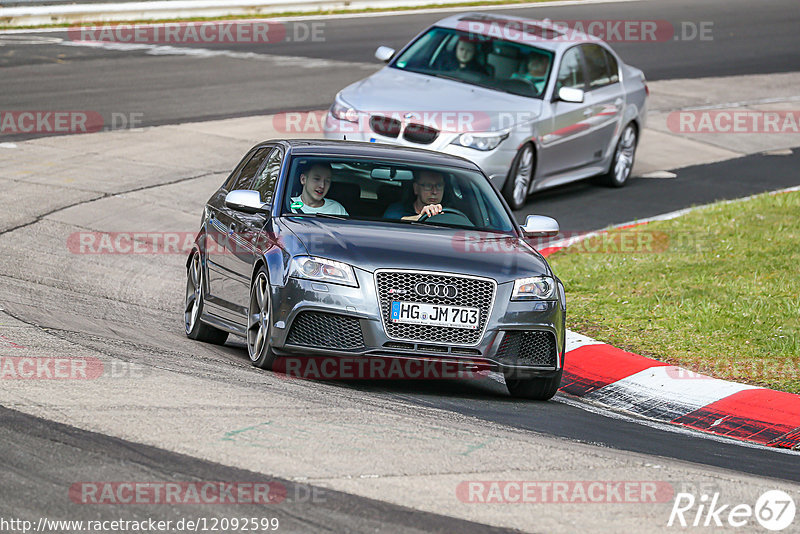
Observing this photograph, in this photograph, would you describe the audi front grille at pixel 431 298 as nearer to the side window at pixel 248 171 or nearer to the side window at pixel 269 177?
the side window at pixel 269 177

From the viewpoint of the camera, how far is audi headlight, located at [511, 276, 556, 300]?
334 inches

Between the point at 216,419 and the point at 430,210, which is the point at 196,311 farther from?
the point at 216,419

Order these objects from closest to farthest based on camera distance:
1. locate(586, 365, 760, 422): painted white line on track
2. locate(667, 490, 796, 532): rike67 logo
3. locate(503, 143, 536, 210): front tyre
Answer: locate(667, 490, 796, 532): rike67 logo < locate(586, 365, 760, 422): painted white line on track < locate(503, 143, 536, 210): front tyre

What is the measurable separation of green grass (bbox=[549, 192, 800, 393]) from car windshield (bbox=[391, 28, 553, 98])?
242cm

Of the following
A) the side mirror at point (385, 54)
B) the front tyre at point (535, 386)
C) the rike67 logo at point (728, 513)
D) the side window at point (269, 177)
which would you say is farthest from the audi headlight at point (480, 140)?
the rike67 logo at point (728, 513)

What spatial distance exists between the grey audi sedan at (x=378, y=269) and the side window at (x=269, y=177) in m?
0.02

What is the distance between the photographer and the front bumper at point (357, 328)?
26.7 feet

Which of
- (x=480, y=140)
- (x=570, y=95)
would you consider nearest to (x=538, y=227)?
(x=480, y=140)

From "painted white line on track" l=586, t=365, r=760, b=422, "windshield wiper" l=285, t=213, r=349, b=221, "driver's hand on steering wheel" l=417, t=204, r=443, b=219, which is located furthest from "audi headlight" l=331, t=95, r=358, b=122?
"painted white line on track" l=586, t=365, r=760, b=422

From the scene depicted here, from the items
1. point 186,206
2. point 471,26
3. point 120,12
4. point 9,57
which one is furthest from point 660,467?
point 120,12

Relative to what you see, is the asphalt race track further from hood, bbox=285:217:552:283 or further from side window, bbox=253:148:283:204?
side window, bbox=253:148:283:204

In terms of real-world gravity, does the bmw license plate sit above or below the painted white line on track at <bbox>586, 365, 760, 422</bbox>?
above

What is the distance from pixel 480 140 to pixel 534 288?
641 centimetres

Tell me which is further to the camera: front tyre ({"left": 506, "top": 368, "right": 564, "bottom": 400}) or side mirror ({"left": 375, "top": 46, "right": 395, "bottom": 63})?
side mirror ({"left": 375, "top": 46, "right": 395, "bottom": 63})
